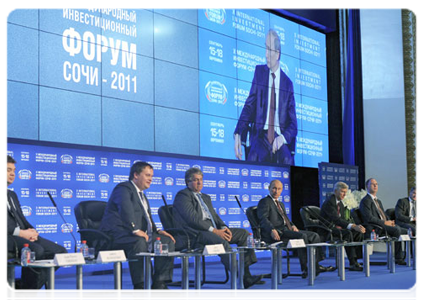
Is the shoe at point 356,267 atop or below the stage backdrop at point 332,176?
below

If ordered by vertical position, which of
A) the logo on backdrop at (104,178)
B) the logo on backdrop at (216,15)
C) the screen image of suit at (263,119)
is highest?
the logo on backdrop at (216,15)

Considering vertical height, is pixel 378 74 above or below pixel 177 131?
above

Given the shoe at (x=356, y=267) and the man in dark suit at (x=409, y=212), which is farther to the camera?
the man in dark suit at (x=409, y=212)

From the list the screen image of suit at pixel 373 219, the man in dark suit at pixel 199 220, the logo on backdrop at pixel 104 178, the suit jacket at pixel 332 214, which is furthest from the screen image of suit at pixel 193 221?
the screen image of suit at pixel 373 219

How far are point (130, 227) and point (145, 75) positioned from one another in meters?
3.56

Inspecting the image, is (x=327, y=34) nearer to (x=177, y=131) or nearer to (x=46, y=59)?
(x=177, y=131)

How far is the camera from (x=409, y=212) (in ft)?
31.8

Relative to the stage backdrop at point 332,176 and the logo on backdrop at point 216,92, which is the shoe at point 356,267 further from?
the logo on backdrop at point 216,92

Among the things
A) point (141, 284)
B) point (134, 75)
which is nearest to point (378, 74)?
point (134, 75)

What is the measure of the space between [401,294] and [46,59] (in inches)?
176

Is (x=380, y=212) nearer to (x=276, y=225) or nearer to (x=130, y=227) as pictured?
(x=276, y=225)

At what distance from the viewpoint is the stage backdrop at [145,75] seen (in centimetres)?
752

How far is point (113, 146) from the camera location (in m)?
8.34

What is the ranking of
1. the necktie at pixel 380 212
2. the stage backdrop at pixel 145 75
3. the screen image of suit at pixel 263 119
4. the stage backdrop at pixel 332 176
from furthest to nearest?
the stage backdrop at pixel 332 176 < the screen image of suit at pixel 263 119 < the necktie at pixel 380 212 < the stage backdrop at pixel 145 75
